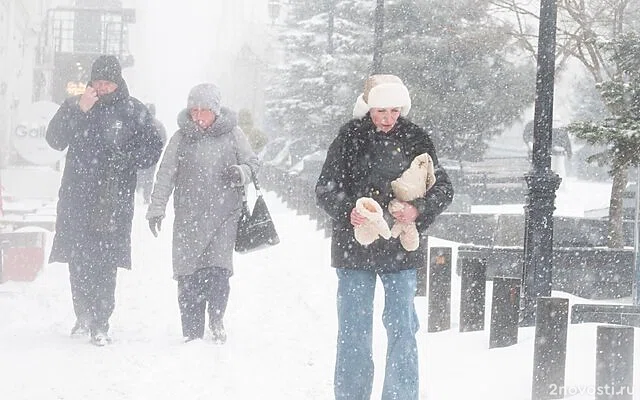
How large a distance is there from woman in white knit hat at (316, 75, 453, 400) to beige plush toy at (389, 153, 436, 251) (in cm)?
3

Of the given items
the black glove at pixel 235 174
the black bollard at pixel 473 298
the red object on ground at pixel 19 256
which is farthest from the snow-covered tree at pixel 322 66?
the black glove at pixel 235 174

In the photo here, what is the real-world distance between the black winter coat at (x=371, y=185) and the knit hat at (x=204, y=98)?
2.36 m

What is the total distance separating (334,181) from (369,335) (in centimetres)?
79

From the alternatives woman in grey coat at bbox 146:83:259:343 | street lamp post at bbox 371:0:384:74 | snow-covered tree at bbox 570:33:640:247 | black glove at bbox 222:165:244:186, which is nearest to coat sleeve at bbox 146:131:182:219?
woman in grey coat at bbox 146:83:259:343

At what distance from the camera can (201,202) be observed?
286 inches

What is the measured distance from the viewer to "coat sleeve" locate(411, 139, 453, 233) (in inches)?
189

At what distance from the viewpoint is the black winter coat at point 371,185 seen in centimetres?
482

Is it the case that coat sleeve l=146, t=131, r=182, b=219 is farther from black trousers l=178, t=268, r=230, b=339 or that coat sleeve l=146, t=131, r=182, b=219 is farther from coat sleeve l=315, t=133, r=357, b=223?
coat sleeve l=315, t=133, r=357, b=223

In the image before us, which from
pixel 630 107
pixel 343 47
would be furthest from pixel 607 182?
pixel 630 107

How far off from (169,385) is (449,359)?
6.70 ft

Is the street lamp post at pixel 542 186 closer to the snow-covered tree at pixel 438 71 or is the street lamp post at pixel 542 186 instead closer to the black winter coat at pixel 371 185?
the black winter coat at pixel 371 185

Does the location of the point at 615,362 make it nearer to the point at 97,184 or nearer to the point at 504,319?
the point at 504,319

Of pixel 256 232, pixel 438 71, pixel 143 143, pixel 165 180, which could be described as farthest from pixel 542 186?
pixel 438 71

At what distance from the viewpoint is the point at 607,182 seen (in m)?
44.0
